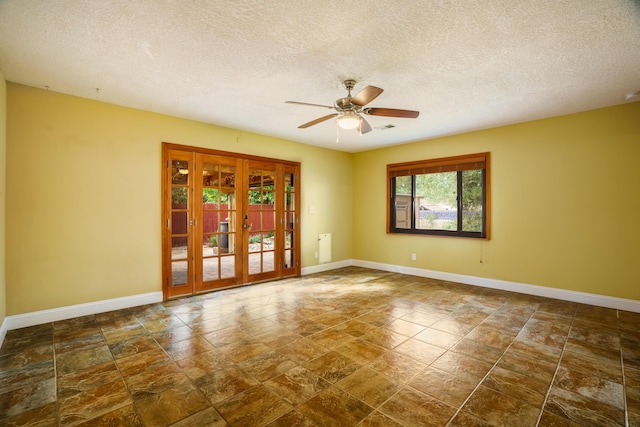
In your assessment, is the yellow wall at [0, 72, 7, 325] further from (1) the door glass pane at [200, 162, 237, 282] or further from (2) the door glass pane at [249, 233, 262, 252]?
(2) the door glass pane at [249, 233, 262, 252]

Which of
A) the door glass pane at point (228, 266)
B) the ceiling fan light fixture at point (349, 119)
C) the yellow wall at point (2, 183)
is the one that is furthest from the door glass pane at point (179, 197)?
the ceiling fan light fixture at point (349, 119)

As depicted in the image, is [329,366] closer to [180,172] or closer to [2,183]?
[180,172]

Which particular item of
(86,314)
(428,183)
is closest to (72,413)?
(86,314)

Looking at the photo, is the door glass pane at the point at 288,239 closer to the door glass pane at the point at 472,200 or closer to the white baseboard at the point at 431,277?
the white baseboard at the point at 431,277

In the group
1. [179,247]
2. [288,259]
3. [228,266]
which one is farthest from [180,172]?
[288,259]

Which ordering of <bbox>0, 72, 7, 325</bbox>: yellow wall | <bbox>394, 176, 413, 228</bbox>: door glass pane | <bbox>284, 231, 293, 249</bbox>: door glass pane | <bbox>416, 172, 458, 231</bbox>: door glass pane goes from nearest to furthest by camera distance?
<bbox>0, 72, 7, 325</bbox>: yellow wall → <bbox>416, 172, 458, 231</bbox>: door glass pane → <bbox>284, 231, 293, 249</bbox>: door glass pane → <bbox>394, 176, 413, 228</bbox>: door glass pane

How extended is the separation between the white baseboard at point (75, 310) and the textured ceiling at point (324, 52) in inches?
102

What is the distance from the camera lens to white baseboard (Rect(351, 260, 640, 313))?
12.8 ft

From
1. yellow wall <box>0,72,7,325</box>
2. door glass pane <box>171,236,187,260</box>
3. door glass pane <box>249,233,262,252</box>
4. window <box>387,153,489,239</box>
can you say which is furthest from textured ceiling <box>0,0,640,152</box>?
door glass pane <box>249,233,262,252</box>

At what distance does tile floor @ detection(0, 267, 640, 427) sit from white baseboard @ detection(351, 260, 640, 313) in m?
0.24

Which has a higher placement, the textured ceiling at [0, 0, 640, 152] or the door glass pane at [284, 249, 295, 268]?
the textured ceiling at [0, 0, 640, 152]

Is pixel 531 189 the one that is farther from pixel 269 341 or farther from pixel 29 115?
pixel 29 115

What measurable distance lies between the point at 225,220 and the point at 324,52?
10.5 feet

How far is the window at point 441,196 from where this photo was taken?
5227mm
